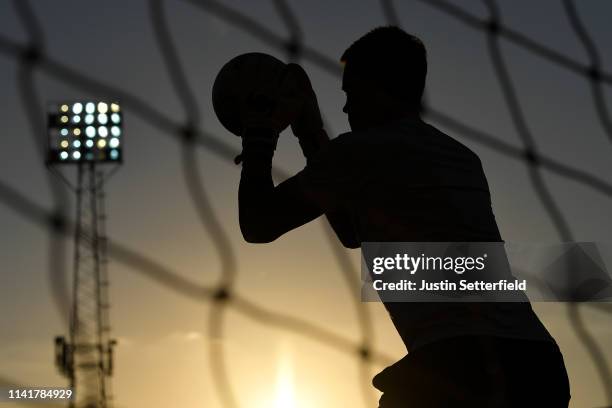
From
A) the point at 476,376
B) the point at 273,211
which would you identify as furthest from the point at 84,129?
the point at 476,376

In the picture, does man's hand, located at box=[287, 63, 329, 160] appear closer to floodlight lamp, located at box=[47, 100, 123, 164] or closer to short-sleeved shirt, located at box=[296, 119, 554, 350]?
short-sleeved shirt, located at box=[296, 119, 554, 350]

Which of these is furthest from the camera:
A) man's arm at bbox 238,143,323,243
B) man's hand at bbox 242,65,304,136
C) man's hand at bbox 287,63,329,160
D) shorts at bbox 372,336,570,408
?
man's hand at bbox 287,63,329,160

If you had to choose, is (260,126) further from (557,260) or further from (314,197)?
(557,260)

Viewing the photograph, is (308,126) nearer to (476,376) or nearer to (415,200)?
(415,200)

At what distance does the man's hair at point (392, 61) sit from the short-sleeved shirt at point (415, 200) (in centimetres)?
8

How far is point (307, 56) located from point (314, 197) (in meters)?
2.17

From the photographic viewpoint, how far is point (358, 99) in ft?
7.09

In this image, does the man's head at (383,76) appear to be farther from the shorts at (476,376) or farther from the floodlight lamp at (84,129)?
the floodlight lamp at (84,129)

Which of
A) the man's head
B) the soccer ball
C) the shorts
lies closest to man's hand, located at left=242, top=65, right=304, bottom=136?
the soccer ball

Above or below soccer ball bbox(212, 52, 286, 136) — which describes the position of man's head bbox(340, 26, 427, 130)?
below

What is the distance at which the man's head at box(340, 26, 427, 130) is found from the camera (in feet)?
6.98

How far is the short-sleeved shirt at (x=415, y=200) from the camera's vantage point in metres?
1.96

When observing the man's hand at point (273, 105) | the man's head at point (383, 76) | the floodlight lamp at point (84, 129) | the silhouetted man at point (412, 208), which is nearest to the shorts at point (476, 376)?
the silhouetted man at point (412, 208)

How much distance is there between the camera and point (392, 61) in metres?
2.12
